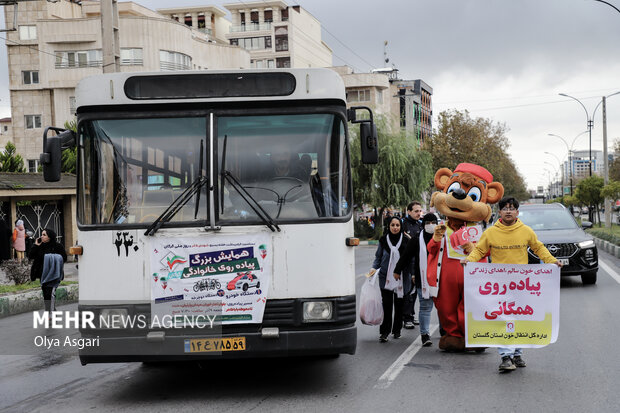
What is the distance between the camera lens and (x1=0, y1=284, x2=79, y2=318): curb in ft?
51.0

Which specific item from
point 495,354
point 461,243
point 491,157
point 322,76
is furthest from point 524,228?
point 491,157

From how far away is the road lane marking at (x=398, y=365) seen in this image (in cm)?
757

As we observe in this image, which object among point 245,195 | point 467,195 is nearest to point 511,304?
point 467,195

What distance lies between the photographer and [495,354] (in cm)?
909

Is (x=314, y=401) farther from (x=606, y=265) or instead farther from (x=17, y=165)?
(x=17, y=165)

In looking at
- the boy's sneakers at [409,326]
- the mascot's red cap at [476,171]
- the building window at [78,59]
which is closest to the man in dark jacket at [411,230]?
the boy's sneakers at [409,326]

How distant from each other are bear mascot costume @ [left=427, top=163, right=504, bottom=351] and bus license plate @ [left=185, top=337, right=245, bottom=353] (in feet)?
10.6

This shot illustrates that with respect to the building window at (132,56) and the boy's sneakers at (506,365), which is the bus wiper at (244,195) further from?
the building window at (132,56)

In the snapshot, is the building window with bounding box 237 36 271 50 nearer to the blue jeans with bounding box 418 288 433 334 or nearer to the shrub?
the shrub

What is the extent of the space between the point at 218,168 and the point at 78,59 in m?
49.2

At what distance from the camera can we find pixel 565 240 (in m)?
15.9

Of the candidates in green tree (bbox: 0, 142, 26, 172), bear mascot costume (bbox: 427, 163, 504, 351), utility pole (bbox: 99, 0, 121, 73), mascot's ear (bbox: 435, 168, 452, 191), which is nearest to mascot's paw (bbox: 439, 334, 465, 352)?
bear mascot costume (bbox: 427, 163, 504, 351)

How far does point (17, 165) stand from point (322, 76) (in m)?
31.8

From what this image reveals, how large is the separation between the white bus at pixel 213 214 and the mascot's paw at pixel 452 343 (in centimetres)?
261
